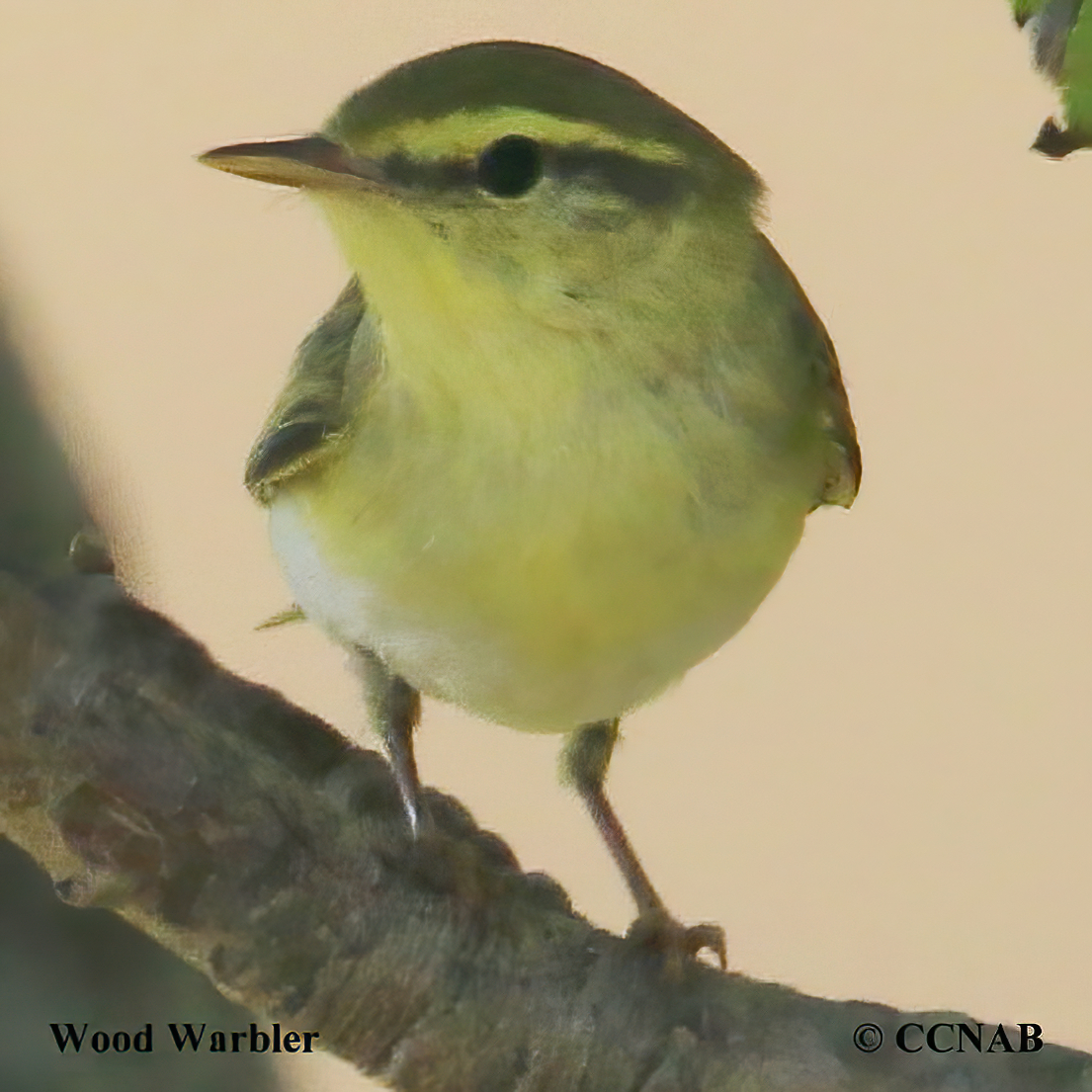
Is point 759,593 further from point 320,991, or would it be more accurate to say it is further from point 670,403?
point 320,991

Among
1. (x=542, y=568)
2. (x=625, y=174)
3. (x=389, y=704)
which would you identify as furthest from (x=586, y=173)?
(x=389, y=704)

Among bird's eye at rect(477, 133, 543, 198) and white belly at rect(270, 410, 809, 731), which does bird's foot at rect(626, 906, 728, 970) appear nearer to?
white belly at rect(270, 410, 809, 731)

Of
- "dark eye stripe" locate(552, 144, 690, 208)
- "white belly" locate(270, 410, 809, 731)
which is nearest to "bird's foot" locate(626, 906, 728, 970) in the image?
"white belly" locate(270, 410, 809, 731)

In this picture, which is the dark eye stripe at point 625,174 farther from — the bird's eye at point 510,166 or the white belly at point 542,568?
the white belly at point 542,568

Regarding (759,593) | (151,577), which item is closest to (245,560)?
(151,577)

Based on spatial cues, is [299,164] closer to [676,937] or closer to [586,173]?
[586,173]

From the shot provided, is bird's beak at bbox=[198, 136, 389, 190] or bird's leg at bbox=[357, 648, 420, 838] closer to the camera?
bird's beak at bbox=[198, 136, 389, 190]

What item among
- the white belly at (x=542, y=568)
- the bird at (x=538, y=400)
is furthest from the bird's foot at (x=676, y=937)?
the white belly at (x=542, y=568)

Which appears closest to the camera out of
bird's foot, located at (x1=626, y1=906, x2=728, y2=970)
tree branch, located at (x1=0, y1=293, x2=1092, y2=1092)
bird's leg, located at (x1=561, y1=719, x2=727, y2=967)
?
tree branch, located at (x1=0, y1=293, x2=1092, y2=1092)
